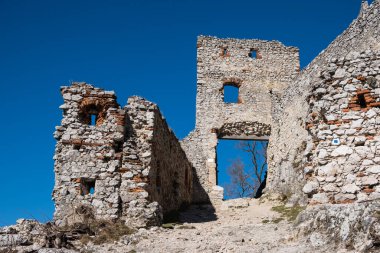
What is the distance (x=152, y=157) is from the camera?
36.7ft

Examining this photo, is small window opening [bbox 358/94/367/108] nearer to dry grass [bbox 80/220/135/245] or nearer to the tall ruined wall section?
dry grass [bbox 80/220/135/245]

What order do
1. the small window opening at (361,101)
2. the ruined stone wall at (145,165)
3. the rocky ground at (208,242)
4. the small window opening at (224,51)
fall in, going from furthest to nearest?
1. the small window opening at (224,51)
2. the ruined stone wall at (145,165)
3. the small window opening at (361,101)
4. the rocky ground at (208,242)

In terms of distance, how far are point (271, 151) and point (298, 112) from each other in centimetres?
336

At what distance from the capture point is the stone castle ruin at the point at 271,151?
7145 mm

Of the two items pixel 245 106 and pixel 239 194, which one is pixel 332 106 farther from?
pixel 239 194

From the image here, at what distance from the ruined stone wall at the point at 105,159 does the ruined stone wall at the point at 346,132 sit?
Result: 4448mm

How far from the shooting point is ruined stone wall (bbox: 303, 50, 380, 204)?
7.09 m

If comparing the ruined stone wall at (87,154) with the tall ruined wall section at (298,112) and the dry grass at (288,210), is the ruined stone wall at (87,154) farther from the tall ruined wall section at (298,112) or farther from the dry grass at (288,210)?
the tall ruined wall section at (298,112)

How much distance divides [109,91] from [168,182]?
425cm

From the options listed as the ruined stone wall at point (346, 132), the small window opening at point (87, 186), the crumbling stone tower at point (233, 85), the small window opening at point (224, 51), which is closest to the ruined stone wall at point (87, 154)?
the small window opening at point (87, 186)

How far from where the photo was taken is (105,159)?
10.6 metres

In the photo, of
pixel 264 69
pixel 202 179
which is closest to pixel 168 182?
pixel 202 179

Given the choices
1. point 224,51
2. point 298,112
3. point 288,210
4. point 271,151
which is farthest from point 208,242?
point 224,51

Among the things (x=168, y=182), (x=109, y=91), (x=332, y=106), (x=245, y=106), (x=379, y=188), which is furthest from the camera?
(x=245, y=106)
